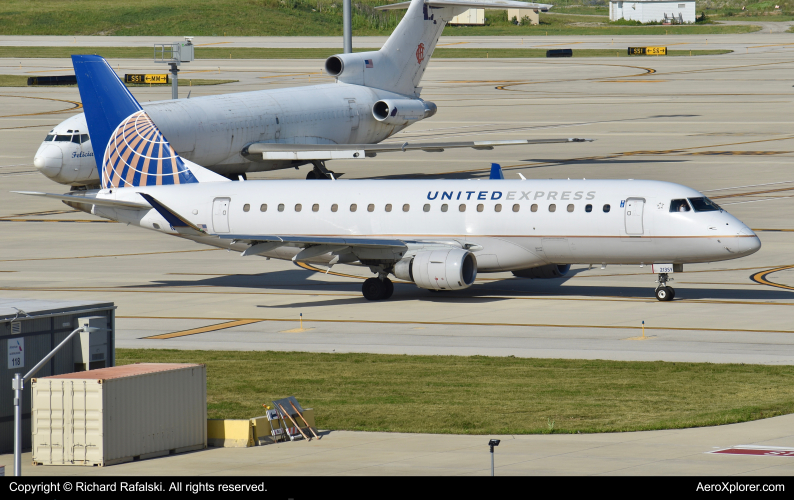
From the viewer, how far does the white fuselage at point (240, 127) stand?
58844 millimetres

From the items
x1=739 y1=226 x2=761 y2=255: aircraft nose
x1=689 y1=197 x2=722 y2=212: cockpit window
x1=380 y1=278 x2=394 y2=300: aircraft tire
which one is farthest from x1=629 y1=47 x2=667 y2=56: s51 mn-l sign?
x1=739 y1=226 x2=761 y2=255: aircraft nose

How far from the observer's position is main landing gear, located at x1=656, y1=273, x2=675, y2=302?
41750mm

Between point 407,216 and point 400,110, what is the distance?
30.1m

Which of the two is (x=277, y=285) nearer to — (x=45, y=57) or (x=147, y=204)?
(x=147, y=204)

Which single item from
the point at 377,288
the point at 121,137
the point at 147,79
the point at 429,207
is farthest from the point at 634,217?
the point at 147,79

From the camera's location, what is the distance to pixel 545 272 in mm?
44312

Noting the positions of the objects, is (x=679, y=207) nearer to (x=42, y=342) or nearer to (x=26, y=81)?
(x=42, y=342)

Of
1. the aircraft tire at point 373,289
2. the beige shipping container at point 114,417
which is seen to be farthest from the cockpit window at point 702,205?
the beige shipping container at point 114,417

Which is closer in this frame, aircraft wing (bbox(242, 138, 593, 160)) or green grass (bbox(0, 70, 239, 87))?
aircraft wing (bbox(242, 138, 593, 160))

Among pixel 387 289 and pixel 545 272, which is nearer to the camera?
pixel 387 289

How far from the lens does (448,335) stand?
37.4m

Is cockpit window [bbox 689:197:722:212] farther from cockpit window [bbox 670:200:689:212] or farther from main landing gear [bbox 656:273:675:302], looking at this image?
main landing gear [bbox 656:273:675:302]

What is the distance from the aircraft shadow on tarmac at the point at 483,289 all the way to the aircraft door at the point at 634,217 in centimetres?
320

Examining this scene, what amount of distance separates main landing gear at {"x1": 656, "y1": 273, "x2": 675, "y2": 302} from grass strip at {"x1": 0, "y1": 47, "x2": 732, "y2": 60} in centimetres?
11839
